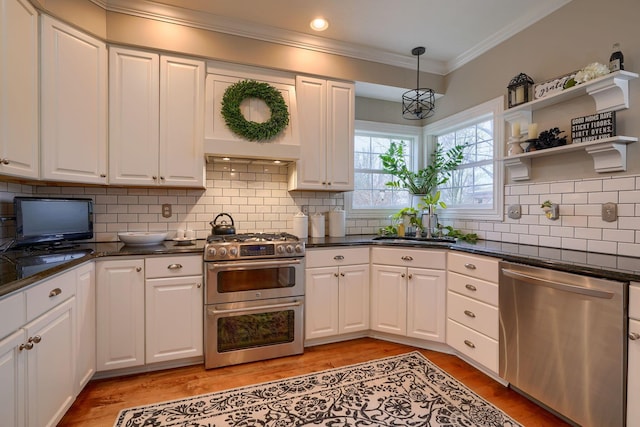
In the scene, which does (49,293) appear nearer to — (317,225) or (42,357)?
(42,357)

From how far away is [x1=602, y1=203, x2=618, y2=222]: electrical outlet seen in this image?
2046 mm

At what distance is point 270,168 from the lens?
326 centimetres

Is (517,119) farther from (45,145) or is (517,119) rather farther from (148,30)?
(45,145)

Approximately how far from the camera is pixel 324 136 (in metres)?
3.10

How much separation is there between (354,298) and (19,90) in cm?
278

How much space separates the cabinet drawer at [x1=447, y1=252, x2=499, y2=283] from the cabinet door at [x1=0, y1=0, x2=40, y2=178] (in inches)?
118

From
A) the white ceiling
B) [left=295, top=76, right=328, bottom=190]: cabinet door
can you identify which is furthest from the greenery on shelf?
the white ceiling

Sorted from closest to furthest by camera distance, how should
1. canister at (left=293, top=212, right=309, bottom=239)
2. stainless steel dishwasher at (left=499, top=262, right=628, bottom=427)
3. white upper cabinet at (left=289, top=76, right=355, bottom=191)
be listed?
stainless steel dishwasher at (left=499, top=262, right=628, bottom=427), white upper cabinet at (left=289, top=76, right=355, bottom=191), canister at (left=293, top=212, right=309, bottom=239)

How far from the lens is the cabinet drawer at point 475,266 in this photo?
2.21 m

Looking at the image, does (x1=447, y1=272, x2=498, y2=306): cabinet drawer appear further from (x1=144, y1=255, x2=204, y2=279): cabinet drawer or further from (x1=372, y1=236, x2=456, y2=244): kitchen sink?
(x1=144, y1=255, x2=204, y2=279): cabinet drawer

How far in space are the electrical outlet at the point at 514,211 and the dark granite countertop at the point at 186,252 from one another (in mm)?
250

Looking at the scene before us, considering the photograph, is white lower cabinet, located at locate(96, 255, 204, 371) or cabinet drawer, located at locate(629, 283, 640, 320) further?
white lower cabinet, located at locate(96, 255, 204, 371)

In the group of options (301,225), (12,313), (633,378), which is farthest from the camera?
(301,225)

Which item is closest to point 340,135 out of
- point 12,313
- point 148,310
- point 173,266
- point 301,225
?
point 301,225
